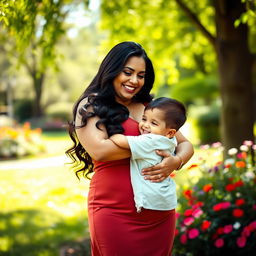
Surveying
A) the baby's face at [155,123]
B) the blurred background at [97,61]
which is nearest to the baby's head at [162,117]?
the baby's face at [155,123]

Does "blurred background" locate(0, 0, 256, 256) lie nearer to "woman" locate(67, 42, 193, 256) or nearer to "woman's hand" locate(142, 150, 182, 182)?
"woman" locate(67, 42, 193, 256)

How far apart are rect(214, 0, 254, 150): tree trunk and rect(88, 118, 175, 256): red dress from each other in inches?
148

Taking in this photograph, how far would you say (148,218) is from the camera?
8.18ft

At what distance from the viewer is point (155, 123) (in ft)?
8.03

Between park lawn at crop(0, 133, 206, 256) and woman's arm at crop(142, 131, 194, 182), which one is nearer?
woman's arm at crop(142, 131, 194, 182)

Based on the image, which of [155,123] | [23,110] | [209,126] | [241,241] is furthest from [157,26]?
[23,110]

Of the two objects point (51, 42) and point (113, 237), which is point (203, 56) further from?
point (113, 237)

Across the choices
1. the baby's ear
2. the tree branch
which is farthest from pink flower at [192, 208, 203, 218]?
the tree branch

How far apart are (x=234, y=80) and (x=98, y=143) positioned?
408 centimetres

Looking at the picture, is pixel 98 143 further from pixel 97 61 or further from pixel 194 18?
pixel 97 61

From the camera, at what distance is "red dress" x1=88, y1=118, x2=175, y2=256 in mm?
2455

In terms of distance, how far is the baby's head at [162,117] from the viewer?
2.44m

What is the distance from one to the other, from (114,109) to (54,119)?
2864cm

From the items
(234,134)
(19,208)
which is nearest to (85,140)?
(234,134)
